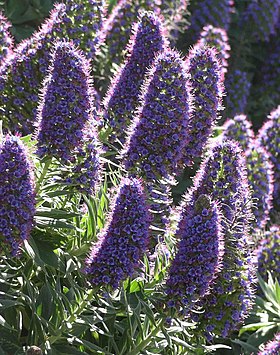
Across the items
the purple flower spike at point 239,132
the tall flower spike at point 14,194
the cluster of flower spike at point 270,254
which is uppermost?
the purple flower spike at point 239,132

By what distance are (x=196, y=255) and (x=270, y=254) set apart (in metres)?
2.43

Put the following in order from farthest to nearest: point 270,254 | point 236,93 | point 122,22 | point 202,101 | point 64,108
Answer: point 236,93
point 122,22
point 270,254
point 202,101
point 64,108

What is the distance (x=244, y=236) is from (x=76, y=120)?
0.99 m

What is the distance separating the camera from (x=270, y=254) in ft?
18.4

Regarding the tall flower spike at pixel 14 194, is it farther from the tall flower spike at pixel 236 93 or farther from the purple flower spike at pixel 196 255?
the tall flower spike at pixel 236 93

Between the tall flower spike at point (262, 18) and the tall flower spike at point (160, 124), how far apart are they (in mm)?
5547

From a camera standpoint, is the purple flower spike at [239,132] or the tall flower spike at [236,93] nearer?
the purple flower spike at [239,132]

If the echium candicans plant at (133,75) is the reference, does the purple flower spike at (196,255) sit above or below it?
below

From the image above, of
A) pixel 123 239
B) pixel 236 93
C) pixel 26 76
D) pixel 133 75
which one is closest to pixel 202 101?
pixel 133 75

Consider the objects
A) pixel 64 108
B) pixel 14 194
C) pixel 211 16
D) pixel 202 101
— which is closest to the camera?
pixel 14 194

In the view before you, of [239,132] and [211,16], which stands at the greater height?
[211,16]

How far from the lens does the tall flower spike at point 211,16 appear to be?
851 cm

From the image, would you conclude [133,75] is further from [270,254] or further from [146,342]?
[270,254]

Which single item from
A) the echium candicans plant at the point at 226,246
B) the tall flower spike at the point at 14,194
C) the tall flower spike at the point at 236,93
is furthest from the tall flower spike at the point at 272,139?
the tall flower spike at the point at 14,194
